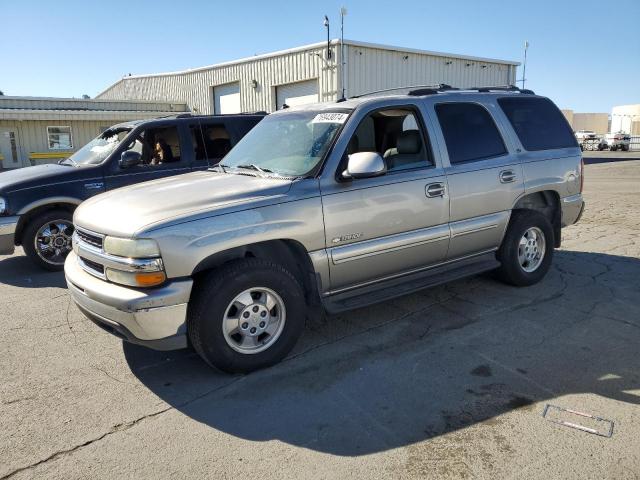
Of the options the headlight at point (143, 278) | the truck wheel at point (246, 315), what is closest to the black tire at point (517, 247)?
the truck wheel at point (246, 315)

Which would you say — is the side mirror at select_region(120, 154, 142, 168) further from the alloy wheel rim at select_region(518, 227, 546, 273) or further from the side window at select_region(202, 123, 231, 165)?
the alloy wheel rim at select_region(518, 227, 546, 273)

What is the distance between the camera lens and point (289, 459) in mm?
2748

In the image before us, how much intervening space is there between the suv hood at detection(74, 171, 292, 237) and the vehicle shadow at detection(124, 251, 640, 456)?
1.15 metres

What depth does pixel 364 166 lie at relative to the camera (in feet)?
12.5

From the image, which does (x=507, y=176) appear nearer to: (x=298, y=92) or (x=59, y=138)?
(x=298, y=92)

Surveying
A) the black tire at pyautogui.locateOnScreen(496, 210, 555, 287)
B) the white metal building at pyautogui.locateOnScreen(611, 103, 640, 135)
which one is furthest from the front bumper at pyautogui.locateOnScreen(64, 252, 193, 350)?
the white metal building at pyautogui.locateOnScreen(611, 103, 640, 135)

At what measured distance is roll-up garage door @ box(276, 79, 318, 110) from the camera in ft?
65.0

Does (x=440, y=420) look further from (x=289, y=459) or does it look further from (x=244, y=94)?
(x=244, y=94)

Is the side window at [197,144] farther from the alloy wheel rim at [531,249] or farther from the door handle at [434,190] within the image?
the alloy wheel rim at [531,249]

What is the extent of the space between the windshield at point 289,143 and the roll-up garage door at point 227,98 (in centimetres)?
1965

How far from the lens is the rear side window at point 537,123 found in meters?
5.32

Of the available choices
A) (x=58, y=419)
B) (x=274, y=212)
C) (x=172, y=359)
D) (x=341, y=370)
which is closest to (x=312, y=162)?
(x=274, y=212)

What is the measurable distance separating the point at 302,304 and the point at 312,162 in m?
1.10

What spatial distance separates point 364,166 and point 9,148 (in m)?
25.5
